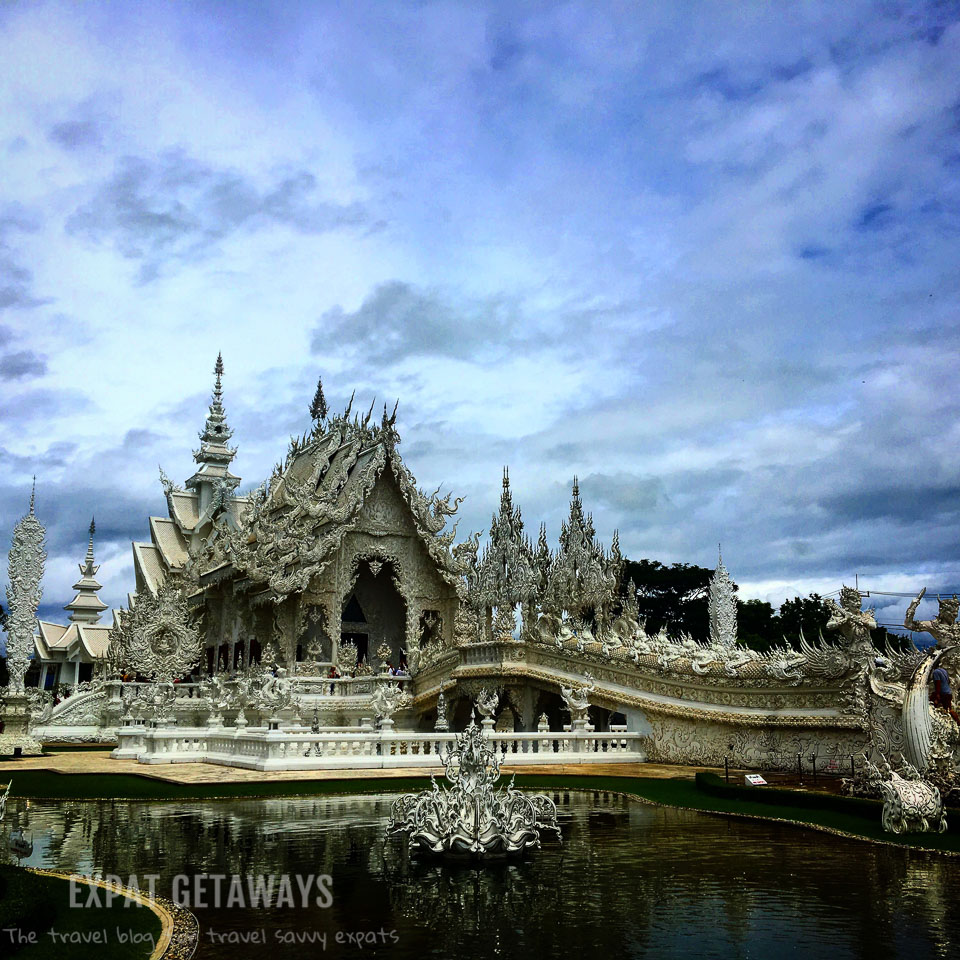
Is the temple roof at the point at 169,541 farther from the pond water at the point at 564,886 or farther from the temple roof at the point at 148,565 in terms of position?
the pond water at the point at 564,886

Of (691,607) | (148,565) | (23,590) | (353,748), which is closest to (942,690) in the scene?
(353,748)

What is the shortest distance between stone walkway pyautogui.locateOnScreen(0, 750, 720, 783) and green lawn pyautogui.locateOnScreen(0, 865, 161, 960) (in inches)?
320

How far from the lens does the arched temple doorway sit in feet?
101

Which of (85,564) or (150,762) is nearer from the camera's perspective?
(150,762)

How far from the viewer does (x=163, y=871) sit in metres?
7.63

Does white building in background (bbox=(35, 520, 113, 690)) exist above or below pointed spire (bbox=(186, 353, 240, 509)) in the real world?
below

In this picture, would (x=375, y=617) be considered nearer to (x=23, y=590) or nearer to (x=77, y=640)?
(x=23, y=590)

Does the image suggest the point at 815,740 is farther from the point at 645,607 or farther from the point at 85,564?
the point at 85,564

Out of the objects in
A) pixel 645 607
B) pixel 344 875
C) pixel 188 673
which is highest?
pixel 645 607

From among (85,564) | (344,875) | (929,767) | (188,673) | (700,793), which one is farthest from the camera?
(85,564)

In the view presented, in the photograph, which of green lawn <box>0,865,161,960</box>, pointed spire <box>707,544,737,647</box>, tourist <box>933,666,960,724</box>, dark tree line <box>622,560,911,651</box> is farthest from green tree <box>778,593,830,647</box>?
green lawn <box>0,865,161,960</box>

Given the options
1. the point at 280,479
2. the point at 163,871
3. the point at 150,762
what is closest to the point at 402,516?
the point at 280,479

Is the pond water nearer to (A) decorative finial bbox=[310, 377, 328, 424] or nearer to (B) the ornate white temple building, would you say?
(B) the ornate white temple building

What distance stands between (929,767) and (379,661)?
20740 mm
